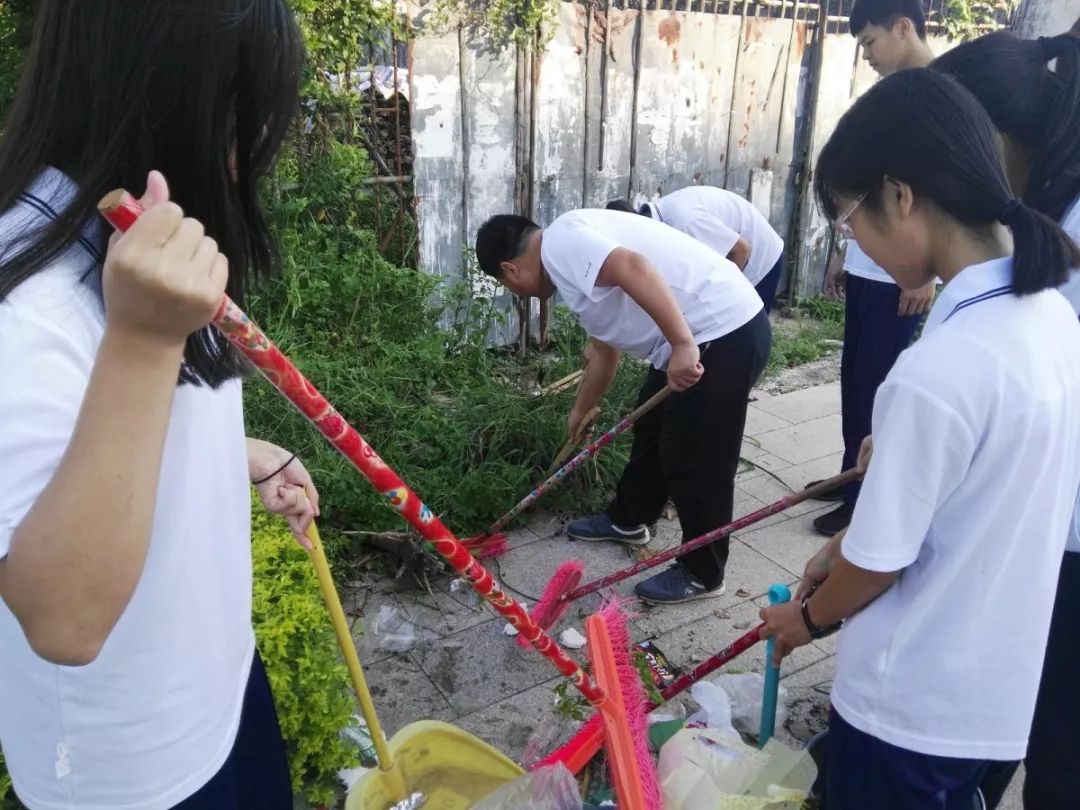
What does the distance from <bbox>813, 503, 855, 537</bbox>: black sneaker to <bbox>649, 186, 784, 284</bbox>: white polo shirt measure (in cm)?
135

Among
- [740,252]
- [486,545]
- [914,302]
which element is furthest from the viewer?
[740,252]

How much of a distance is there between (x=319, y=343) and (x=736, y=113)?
419 centimetres

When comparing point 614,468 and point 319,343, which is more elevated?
point 319,343

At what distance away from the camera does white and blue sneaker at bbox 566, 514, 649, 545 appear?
3.72m

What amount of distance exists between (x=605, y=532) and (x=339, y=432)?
2732mm

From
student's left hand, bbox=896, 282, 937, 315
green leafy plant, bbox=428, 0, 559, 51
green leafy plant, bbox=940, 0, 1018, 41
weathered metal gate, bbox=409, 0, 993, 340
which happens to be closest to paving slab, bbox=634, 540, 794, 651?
student's left hand, bbox=896, 282, 937, 315

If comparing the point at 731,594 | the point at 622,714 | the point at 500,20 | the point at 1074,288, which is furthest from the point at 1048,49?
the point at 500,20

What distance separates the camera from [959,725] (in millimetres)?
1399

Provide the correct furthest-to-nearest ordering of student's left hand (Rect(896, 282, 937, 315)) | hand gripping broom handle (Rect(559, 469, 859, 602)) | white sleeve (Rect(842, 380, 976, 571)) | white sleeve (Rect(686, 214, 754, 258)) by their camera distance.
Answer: white sleeve (Rect(686, 214, 754, 258))
student's left hand (Rect(896, 282, 937, 315))
hand gripping broom handle (Rect(559, 469, 859, 602))
white sleeve (Rect(842, 380, 976, 571))

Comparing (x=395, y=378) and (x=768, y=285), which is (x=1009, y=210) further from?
(x=395, y=378)

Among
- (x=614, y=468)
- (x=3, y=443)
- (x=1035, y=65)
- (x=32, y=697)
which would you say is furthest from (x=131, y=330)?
(x=614, y=468)

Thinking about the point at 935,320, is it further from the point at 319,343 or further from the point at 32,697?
the point at 319,343

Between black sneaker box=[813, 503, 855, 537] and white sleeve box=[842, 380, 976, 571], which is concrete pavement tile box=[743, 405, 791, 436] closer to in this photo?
black sneaker box=[813, 503, 855, 537]

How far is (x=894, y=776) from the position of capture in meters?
1.44
